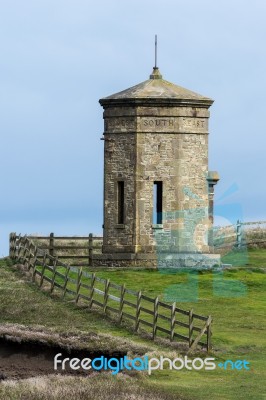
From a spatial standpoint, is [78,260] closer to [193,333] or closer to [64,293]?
[64,293]

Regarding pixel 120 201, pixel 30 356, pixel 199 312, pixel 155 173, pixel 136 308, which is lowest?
pixel 30 356

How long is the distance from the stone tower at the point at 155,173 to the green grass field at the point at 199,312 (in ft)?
5.53

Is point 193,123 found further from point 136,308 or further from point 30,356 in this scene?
point 30,356

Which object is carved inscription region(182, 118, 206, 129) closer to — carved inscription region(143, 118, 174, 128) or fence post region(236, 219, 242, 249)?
carved inscription region(143, 118, 174, 128)

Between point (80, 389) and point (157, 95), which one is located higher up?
point (157, 95)

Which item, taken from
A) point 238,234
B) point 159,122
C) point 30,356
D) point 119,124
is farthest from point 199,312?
point 238,234

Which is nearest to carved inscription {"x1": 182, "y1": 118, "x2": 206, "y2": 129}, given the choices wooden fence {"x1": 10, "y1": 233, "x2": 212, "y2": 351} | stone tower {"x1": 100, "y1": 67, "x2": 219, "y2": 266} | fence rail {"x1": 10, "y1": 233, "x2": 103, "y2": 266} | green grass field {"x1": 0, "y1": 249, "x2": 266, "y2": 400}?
stone tower {"x1": 100, "y1": 67, "x2": 219, "y2": 266}

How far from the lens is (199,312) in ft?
109

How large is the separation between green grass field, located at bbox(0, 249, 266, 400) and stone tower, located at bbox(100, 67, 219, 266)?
1.69 m

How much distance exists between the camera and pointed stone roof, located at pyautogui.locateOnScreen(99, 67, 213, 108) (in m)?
42.8

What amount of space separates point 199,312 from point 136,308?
3418mm

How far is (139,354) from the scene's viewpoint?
26500 millimetres

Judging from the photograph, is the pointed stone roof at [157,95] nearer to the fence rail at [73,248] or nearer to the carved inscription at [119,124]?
the carved inscription at [119,124]

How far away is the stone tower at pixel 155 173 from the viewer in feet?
141
